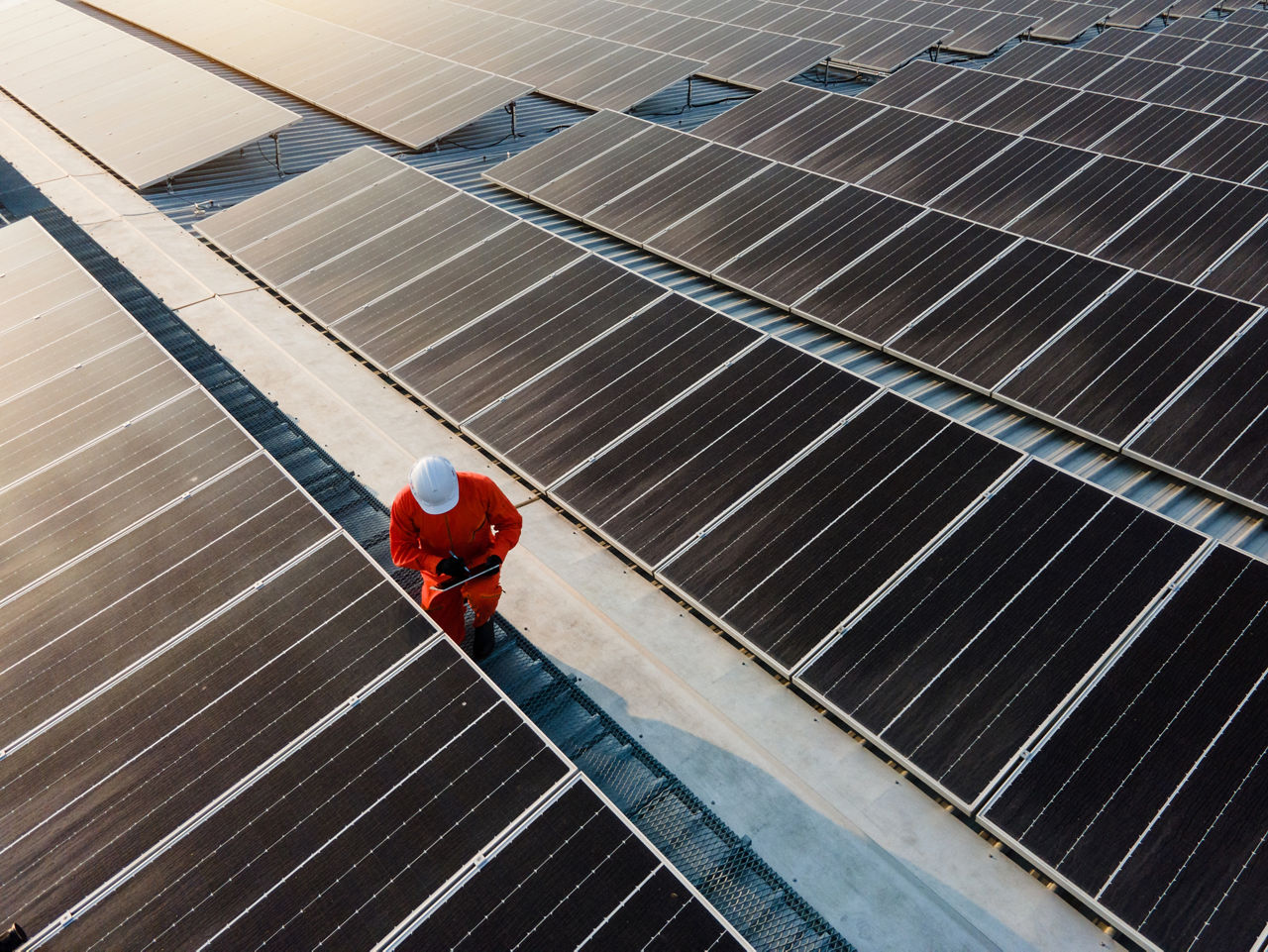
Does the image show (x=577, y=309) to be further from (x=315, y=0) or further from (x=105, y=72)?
(x=315, y=0)

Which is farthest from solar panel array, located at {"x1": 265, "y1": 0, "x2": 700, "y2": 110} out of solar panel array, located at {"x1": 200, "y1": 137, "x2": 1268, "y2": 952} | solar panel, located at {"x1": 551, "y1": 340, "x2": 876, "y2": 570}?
solar panel, located at {"x1": 551, "y1": 340, "x2": 876, "y2": 570}

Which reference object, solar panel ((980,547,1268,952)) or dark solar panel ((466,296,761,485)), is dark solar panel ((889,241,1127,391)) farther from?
solar panel ((980,547,1268,952))

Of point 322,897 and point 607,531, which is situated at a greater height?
point 322,897

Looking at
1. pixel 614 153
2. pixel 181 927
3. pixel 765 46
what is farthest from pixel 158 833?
pixel 765 46

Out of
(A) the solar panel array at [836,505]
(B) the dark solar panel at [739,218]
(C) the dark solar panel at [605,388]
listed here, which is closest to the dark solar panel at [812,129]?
(B) the dark solar panel at [739,218]

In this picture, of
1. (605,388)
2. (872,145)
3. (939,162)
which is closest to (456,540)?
(605,388)
